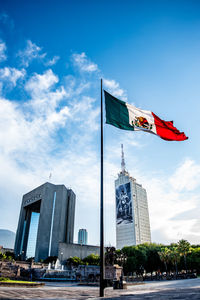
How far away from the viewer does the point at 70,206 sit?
88.2 m

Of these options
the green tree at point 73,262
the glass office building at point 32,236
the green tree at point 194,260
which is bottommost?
the green tree at point 73,262

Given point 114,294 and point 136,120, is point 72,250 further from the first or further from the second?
point 136,120

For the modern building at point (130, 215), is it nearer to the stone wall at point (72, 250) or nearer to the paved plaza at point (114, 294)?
the stone wall at point (72, 250)

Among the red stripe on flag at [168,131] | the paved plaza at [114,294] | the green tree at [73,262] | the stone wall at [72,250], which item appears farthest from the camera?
the stone wall at [72,250]

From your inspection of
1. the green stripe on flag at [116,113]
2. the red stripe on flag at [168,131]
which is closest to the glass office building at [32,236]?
the red stripe on flag at [168,131]

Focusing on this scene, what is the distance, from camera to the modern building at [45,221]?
74.2 metres

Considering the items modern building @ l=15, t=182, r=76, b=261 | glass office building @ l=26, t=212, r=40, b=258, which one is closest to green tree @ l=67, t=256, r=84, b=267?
modern building @ l=15, t=182, r=76, b=261

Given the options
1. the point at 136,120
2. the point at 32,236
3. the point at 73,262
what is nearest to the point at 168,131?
the point at 136,120

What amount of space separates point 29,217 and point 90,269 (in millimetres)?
66251

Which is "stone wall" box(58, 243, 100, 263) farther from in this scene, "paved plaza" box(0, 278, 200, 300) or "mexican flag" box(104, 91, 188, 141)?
"mexican flag" box(104, 91, 188, 141)

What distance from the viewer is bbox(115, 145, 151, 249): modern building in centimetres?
13712

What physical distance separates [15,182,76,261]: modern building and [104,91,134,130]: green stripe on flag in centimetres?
7169

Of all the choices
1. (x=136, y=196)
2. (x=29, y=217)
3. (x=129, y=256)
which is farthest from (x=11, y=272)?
(x=136, y=196)

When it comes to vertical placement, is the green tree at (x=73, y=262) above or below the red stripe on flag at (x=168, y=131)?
below
